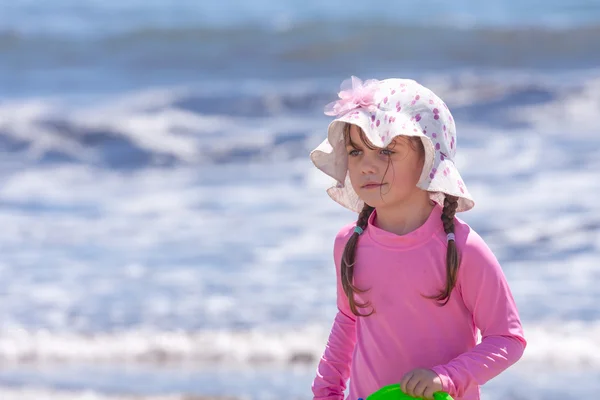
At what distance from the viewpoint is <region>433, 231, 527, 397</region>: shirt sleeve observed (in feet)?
7.63

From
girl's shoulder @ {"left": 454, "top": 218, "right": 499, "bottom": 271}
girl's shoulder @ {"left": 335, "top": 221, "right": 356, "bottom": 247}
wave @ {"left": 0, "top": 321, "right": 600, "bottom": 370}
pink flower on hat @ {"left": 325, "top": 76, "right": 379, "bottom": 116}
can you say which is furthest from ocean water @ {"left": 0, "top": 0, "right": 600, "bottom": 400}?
pink flower on hat @ {"left": 325, "top": 76, "right": 379, "bottom": 116}

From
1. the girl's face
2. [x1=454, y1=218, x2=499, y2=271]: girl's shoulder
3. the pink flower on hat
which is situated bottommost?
[x1=454, y1=218, x2=499, y2=271]: girl's shoulder

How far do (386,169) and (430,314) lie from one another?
13.3 inches

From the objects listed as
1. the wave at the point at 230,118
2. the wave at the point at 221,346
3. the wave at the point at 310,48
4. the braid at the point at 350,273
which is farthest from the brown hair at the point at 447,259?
the wave at the point at 310,48

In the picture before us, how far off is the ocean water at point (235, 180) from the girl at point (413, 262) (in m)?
2.27

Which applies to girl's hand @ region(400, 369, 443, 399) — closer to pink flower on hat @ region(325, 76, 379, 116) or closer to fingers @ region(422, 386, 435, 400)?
fingers @ region(422, 386, 435, 400)

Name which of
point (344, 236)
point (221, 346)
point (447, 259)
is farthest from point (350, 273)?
point (221, 346)

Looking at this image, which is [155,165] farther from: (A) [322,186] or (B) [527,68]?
(B) [527,68]

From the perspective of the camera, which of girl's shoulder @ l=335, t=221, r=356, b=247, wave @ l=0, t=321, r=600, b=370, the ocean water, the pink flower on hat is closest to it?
the pink flower on hat

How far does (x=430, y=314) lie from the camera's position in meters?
2.43

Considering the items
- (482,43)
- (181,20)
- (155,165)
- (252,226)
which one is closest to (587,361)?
(252,226)

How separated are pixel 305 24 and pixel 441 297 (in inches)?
622

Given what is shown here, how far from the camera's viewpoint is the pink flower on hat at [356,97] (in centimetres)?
242

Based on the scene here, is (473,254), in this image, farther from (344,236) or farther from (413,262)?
(344,236)
